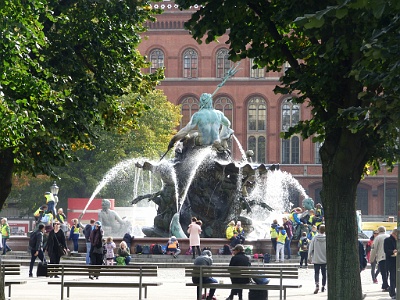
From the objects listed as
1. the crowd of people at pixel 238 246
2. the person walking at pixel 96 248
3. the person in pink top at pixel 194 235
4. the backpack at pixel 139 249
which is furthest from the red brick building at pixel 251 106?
the person walking at pixel 96 248

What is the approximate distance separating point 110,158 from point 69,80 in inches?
1696

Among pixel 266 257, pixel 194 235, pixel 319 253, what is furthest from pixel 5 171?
pixel 266 257

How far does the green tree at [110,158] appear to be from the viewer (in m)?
64.7

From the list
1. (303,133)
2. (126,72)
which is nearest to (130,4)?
(126,72)

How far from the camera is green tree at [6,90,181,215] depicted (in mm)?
64688

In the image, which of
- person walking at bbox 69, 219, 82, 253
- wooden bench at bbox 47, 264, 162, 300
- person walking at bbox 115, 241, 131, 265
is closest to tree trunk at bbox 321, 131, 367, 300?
wooden bench at bbox 47, 264, 162, 300

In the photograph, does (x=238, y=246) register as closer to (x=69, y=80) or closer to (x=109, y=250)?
(x=69, y=80)

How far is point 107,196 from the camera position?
224ft

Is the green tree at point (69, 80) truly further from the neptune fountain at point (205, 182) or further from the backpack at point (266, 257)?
the neptune fountain at point (205, 182)

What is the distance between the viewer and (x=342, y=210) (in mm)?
16078

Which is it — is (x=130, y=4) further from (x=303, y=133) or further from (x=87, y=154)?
(x=87, y=154)

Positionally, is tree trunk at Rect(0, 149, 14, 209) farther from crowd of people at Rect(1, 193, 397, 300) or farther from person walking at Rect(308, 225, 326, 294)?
person walking at Rect(308, 225, 326, 294)

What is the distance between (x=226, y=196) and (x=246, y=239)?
1433mm

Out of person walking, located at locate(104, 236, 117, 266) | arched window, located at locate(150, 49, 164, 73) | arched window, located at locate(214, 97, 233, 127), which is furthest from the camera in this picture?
arched window, located at locate(150, 49, 164, 73)
